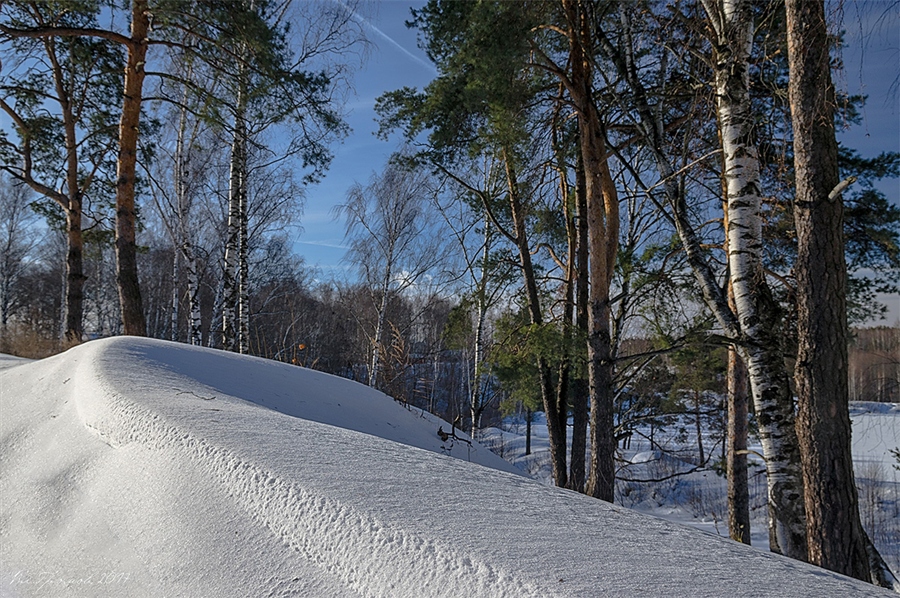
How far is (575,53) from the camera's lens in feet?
20.7

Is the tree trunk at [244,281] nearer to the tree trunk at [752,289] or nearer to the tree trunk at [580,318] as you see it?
the tree trunk at [580,318]

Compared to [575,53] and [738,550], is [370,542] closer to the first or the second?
[738,550]

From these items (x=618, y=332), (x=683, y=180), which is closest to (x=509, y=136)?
(x=683, y=180)

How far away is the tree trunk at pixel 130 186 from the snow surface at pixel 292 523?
480cm

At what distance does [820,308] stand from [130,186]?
7621 mm

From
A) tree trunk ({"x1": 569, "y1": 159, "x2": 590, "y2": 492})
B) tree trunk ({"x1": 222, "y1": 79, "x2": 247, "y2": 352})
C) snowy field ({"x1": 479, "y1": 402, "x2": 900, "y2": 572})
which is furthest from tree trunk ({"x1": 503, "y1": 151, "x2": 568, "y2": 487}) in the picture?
tree trunk ({"x1": 222, "y1": 79, "x2": 247, "y2": 352})

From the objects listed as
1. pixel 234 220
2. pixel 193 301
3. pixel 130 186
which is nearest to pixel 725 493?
pixel 234 220

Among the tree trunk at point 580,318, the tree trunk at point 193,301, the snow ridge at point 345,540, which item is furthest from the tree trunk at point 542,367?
the snow ridge at point 345,540

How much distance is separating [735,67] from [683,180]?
289 cm

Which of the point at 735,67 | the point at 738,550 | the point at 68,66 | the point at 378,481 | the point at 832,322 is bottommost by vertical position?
the point at 738,550

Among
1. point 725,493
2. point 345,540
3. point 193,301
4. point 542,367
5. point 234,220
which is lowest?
point 725,493

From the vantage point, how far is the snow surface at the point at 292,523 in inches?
40.5

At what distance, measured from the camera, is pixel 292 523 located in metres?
1.24

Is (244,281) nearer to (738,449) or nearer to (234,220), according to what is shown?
(234,220)
